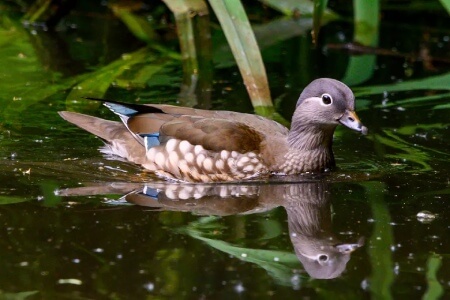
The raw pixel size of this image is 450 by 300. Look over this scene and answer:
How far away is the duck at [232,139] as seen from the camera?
6.81m

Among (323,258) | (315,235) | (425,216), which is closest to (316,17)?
(425,216)

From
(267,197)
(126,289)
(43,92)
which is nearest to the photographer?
(126,289)

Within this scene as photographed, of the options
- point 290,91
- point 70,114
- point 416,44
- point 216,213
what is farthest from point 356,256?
point 416,44

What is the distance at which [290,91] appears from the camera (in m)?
8.86

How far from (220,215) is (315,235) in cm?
60

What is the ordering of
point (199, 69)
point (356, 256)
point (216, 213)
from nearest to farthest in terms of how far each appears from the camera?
point (356, 256) < point (216, 213) < point (199, 69)

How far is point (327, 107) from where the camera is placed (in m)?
6.79

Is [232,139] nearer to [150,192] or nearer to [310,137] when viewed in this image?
[310,137]

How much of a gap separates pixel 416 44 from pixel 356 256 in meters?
5.92

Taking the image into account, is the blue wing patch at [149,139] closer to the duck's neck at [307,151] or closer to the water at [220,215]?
the water at [220,215]

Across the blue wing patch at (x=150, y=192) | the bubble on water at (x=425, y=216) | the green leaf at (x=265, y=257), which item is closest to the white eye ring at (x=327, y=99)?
the bubble on water at (x=425, y=216)

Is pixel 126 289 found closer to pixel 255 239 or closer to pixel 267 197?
pixel 255 239

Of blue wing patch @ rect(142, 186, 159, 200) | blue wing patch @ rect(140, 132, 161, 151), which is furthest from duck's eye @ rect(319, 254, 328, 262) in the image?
blue wing patch @ rect(140, 132, 161, 151)

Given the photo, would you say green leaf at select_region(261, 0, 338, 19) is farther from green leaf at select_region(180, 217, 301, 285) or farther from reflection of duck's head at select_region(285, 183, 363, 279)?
green leaf at select_region(180, 217, 301, 285)
